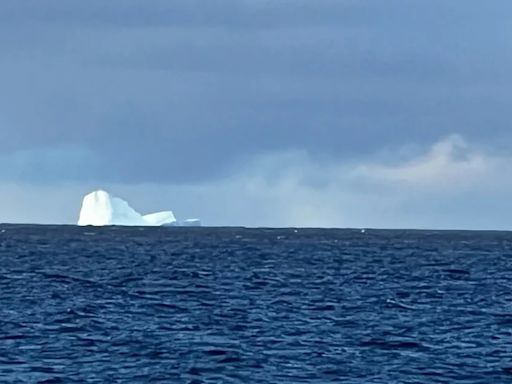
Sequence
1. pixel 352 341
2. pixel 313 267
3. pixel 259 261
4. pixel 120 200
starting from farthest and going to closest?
1. pixel 120 200
2. pixel 259 261
3. pixel 313 267
4. pixel 352 341

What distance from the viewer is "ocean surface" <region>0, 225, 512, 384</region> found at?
1235 inches

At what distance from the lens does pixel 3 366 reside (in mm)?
31469

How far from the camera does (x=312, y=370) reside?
3148 centimetres

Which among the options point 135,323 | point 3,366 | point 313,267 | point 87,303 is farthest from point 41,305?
point 313,267

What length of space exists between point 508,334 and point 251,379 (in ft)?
37.1

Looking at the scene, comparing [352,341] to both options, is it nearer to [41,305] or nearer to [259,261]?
[41,305]

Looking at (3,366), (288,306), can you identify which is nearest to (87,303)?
(288,306)

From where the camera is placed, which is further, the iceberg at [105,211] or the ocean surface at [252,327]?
the iceberg at [105,211]

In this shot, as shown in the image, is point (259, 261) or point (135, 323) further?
point (259, 261)

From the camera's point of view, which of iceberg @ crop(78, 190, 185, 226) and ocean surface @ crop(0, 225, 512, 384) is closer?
ocean surface @ crop(0, 225, 512, 384)

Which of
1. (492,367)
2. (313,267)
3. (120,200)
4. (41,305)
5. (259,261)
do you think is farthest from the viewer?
(120,200)

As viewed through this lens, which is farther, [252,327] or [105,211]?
[105,211]

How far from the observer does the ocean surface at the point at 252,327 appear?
103ft

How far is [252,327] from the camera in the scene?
1575 inches
